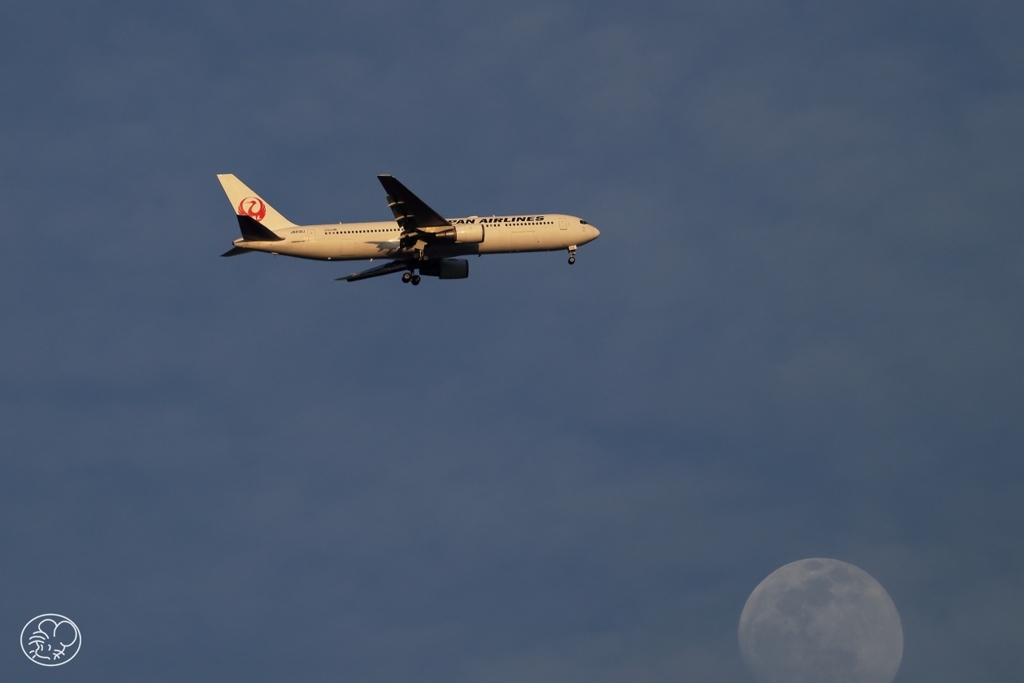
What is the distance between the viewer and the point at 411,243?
9212 centimetres

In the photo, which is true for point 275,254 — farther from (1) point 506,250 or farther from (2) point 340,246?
(1) point 506,250

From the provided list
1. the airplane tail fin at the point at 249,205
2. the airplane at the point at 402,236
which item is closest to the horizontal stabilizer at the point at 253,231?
the airplane at the point at 402,236

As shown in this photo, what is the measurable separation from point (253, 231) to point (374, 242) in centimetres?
874

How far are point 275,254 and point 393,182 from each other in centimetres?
1087

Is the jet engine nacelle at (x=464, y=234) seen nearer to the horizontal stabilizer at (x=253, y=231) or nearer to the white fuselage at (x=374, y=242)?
the white fuselage at (x=374, y=242)

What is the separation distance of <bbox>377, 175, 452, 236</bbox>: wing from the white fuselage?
1.55 meters

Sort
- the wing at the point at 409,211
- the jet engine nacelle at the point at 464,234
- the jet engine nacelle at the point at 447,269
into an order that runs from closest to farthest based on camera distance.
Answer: the wing at the point at 409,211 < the jet engine nacelle at the point at 464,234 < the jet engine nacelle at the point at 447,269

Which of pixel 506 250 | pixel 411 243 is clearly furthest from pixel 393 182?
pixel 506 250

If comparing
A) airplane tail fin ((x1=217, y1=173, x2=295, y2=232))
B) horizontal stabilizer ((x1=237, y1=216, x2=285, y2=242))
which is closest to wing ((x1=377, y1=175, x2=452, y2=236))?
horizontal stabilizer ((x1=237, y1=216, x2=285, y2=242))

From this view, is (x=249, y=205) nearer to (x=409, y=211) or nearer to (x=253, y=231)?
(x=253, y=231)

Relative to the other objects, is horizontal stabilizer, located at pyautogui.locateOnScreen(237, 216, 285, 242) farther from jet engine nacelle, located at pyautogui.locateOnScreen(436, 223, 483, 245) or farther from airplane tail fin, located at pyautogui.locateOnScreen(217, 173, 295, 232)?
jet engine nacelle, located at pyautogui.locateOnScreen(436, 223, 483, 245)

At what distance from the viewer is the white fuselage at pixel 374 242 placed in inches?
3612

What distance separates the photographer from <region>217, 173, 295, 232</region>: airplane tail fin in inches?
3794

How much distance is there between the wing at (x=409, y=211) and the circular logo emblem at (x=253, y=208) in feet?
40.2
